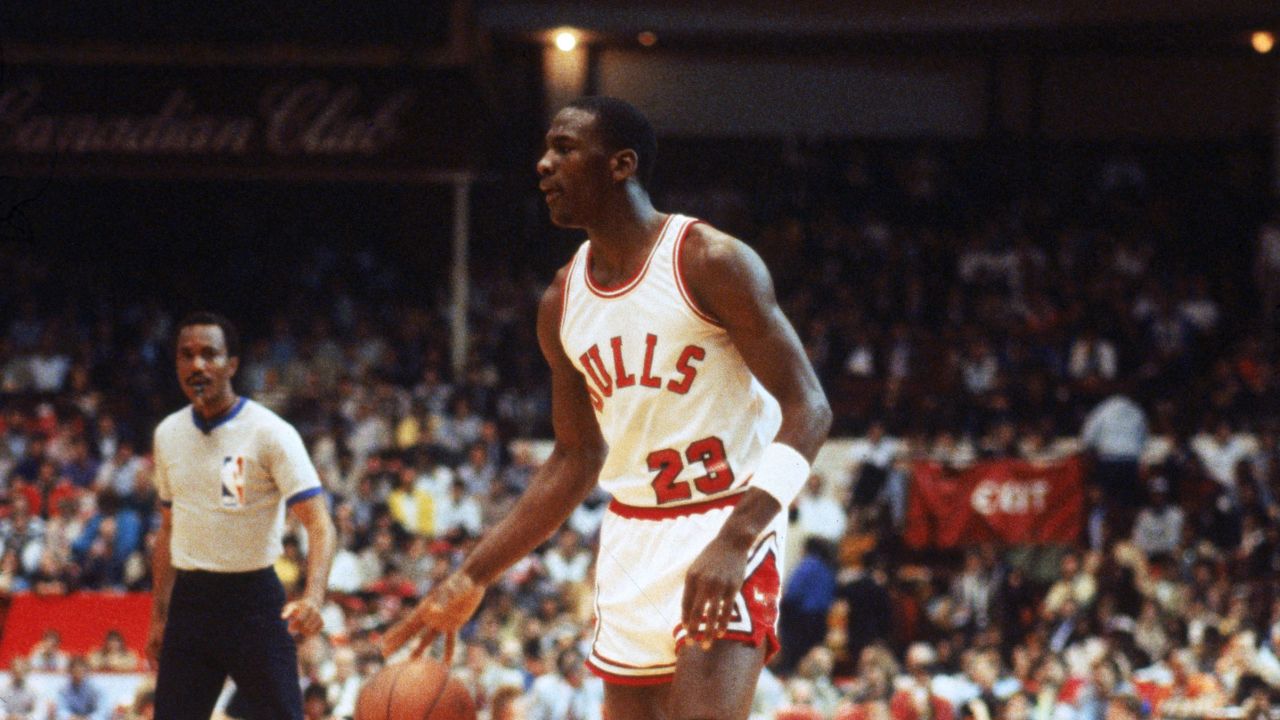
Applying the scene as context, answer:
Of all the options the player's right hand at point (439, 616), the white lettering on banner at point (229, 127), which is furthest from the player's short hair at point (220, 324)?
the white lettering on banner at point (229, 127)

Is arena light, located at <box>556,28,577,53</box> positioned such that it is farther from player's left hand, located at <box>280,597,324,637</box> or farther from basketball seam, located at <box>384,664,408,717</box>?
basketball seam, located at <box>384,664,408,717</box>

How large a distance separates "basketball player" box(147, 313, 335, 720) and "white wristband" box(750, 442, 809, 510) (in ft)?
8.59

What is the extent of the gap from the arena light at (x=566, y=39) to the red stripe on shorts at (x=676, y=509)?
643 inches

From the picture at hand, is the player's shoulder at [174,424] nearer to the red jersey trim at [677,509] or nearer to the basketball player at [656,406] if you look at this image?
the basketball player at [656,406]

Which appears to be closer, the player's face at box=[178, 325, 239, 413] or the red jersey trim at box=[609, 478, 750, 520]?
the red jersey trim at box=[609, 478, 750, 520]

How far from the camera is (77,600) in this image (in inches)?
512

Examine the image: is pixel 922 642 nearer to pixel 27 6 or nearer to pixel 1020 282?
pixel 1020 282

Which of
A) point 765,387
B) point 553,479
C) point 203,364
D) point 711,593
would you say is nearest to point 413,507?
point 203,364

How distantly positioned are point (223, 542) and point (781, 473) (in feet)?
10.2

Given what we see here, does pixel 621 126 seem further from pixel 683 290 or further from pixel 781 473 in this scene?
pixel 781 473

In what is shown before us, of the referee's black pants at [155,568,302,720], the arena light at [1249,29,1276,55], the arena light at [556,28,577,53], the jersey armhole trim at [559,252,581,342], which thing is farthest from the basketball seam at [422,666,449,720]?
the arena light at [1249,29,1276,55]

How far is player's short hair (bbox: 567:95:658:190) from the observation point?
4.60 m

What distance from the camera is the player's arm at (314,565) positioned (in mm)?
6203

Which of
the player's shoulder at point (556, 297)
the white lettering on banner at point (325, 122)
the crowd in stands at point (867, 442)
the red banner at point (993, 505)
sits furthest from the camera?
the white lettering on banner at point (325, 122)
